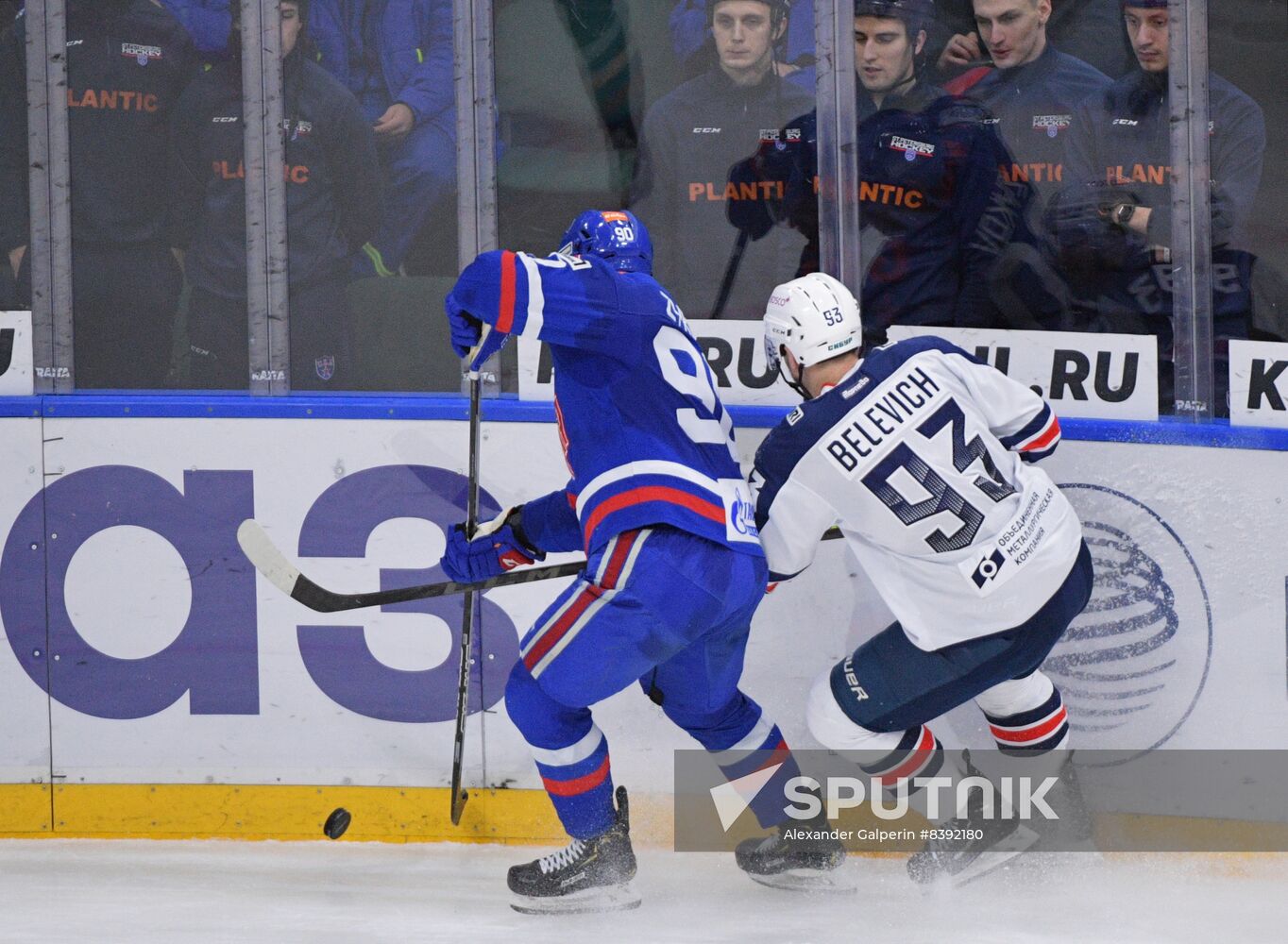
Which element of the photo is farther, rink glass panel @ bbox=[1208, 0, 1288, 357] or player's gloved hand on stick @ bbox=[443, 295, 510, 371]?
rink glass panel @ bbox=[1208, 0, 1288, 357]

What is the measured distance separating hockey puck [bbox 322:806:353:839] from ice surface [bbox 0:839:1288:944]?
11cm

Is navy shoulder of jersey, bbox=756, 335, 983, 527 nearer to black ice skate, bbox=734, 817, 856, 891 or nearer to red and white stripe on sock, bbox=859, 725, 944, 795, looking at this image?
red and white stripe on sock, bbox=859, 725, 944, 795

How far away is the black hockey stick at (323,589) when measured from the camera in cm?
273

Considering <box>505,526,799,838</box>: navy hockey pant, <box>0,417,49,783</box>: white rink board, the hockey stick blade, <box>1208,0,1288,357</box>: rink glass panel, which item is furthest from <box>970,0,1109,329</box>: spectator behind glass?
<box>0,417,49,783</box>: white rink board

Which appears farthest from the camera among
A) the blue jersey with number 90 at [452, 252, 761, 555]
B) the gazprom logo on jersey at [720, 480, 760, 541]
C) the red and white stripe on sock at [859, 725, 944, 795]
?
the red and white stripe on sock at [859, 725, 944, 795]

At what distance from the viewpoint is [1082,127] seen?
10.7 feet

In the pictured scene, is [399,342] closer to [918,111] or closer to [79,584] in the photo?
[79,584]

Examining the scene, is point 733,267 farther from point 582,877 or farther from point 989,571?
point 582,877

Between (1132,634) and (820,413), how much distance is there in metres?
0.92

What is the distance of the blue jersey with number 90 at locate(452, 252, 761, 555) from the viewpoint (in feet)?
8.31

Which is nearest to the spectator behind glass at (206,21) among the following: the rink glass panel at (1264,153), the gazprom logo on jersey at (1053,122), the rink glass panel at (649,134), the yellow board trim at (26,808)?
the rink glass panel at (649,134)

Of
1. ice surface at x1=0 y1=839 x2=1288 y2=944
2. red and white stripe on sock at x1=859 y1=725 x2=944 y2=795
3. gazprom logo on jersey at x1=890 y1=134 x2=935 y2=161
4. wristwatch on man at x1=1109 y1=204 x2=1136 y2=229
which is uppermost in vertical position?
gazprom logo on jersey at x1=890 y1=134 x2=935 y2=161

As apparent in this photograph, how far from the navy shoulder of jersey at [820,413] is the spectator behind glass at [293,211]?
44.0 inches

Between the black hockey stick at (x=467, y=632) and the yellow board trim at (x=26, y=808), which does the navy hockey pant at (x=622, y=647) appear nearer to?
the black hockey stick at (x=467, y=632)
